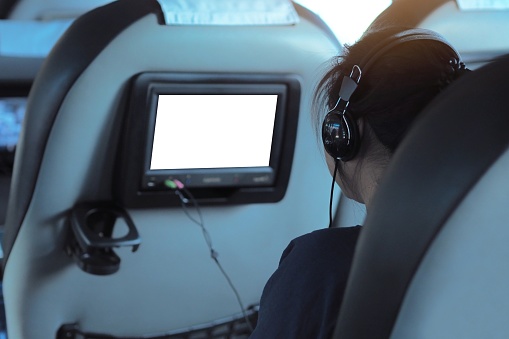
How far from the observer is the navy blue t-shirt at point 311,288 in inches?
34.3

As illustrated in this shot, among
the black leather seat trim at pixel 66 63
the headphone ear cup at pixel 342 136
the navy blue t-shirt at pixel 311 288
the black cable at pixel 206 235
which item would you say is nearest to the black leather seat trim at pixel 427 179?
the navy blue t-shirt at pixel 311 288

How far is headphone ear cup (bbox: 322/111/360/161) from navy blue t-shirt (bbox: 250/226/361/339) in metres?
0.10

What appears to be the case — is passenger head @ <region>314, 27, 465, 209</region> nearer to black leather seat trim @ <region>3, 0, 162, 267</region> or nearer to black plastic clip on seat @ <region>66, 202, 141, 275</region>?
black leather seat trim @ <region>3, 0, 162, 267</region>

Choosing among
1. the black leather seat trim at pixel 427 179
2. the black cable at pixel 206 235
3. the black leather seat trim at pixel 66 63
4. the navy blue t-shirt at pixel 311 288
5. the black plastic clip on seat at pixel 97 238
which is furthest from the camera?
the black cable at pixel 206 235

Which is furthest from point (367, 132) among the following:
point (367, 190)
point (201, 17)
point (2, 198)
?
point (2, 198)

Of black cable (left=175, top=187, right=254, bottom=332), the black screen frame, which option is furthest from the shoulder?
black cable (left=175, top=187, right=254, bottom=332)

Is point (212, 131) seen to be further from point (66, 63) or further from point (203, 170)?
point (66, 63)

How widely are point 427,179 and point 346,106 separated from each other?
31 centimetres

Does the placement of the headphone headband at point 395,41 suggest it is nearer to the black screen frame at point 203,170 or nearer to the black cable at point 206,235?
the black screen frame at point 203,170

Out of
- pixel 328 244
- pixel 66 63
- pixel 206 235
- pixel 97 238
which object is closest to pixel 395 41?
pixel 328 244

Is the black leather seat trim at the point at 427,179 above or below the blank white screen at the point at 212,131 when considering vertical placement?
above

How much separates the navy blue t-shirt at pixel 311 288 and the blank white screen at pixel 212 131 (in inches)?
26.7

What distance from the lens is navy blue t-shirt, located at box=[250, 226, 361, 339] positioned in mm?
871

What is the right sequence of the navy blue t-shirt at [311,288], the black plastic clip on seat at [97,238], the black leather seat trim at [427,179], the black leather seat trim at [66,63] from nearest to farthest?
the black leather seat trim at [427,179]
the navy blue t-shirt at [311,288]
the black leather seat trim at [66,63]
the black plastic clip on seat at [97,238]
